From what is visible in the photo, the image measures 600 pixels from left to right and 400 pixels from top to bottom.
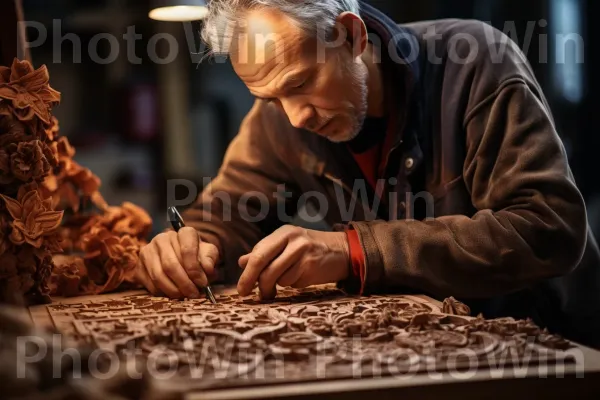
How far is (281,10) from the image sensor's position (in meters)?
2.18

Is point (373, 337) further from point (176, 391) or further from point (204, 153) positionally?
point (204, 153)

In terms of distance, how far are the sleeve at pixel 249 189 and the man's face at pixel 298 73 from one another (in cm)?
32

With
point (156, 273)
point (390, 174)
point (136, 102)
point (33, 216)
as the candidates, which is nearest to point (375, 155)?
point (390, 174)

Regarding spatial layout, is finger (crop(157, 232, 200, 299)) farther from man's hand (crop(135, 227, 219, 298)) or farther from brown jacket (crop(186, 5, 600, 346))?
brown jacket (crop(186, 5, 600, 346))

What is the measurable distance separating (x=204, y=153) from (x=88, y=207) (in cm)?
190

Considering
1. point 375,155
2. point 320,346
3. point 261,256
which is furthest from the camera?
point 375,155

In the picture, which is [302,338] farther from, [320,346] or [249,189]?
[249,189]

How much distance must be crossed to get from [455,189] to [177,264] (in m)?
0.78

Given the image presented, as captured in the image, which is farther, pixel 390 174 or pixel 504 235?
pixel 390 174

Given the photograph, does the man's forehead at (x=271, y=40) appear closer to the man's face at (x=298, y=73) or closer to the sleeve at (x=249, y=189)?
the man's face at (x=298, y=73)

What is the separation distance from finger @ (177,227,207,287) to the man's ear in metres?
0.65

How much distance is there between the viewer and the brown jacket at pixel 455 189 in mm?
2061

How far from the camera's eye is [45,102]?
6.81ft

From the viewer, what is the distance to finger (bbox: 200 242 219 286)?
216 centimetres
